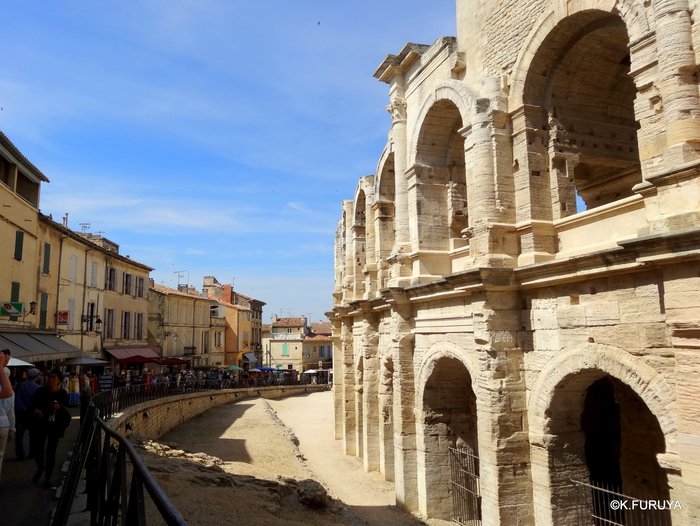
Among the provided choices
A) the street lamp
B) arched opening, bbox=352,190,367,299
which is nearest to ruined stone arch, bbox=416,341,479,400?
arched opening, bbox=352,190,367,299

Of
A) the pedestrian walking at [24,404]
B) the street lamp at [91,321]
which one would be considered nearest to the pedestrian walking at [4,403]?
the pedestrian walking at [24,404]

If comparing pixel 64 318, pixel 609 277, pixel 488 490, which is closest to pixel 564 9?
pixel 609 277

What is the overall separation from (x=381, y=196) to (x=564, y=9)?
9239 mm

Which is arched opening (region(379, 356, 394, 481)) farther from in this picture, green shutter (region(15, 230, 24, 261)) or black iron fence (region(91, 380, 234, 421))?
green shutter (region(15, 230, 24, 261))

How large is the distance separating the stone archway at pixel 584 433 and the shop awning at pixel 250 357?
47273 millimetres

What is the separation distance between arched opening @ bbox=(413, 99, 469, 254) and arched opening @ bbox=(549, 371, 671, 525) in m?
4.99

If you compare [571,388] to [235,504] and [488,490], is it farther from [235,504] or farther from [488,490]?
[235,504]

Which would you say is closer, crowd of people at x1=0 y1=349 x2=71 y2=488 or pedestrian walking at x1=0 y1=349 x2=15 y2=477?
pedestrian walking at x1=0 y1=349 x2=15 y2=477

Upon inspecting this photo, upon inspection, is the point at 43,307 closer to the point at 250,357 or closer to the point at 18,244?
the point at 18,244

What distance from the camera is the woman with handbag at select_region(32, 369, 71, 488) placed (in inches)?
301

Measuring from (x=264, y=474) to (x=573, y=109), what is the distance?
12581mm

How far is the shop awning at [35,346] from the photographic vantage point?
16422mm

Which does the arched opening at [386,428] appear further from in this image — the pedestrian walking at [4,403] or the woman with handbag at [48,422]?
the pedestrian walking at [4,403]

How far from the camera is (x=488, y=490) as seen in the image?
10.2m
